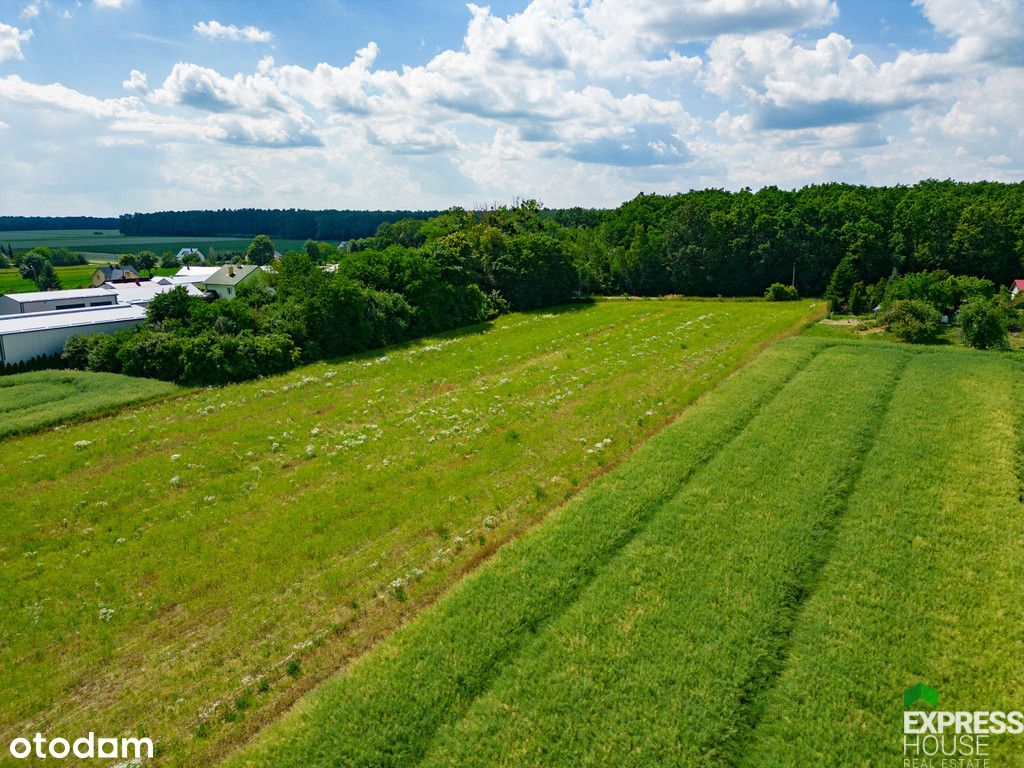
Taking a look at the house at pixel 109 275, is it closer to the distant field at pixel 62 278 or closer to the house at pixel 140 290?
the distant field at pixel 62 278

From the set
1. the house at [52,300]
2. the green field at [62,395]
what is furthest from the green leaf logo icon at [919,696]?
the house at [52,300]

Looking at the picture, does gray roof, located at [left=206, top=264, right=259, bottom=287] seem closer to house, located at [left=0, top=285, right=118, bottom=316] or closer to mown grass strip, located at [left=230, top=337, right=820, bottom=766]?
house, located at [left=0, top=285, right=118, bottom=316]

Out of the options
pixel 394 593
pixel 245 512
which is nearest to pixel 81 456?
pixel 245 512

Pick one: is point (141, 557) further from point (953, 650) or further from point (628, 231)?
point (628, 231)

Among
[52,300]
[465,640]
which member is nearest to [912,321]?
[465,640]

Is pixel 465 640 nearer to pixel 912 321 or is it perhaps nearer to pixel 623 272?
pixel 912 321
